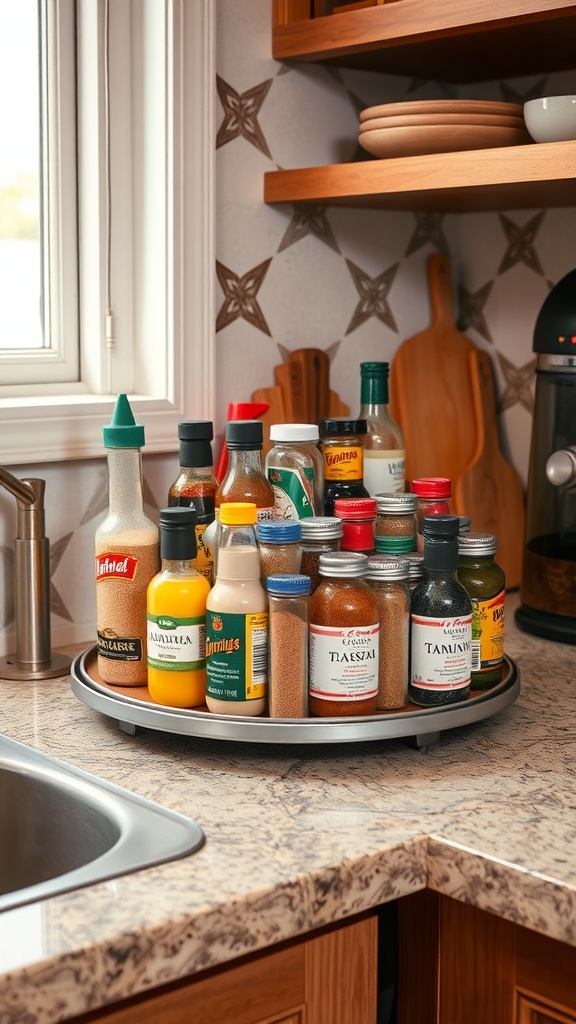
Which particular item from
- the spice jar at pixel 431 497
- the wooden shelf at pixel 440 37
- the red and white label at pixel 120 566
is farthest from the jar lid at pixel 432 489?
the wooden shelf at pixel 440 37

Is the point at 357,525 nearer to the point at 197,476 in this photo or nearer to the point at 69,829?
the point at 197,476

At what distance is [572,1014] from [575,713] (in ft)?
1.30

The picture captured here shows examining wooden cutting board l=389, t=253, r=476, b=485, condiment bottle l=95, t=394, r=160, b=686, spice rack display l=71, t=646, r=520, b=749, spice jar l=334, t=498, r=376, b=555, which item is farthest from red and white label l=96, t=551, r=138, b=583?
wooden cutting board l=389, t=253, r=476, b=485

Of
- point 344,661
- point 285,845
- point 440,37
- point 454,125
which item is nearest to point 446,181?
point 454,125

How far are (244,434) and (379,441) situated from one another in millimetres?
331

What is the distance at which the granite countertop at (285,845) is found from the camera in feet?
2.56

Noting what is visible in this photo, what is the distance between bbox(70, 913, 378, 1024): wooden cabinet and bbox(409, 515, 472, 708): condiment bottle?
26 cm

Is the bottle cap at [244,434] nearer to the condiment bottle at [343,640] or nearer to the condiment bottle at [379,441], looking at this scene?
the condiment bottle at [343,640]

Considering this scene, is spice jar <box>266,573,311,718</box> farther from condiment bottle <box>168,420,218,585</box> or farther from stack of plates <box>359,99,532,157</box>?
stack of plates <box>359,99,532,157</box>

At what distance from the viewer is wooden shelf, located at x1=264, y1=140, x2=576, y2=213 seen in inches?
51.9

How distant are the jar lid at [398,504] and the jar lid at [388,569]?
0.10 m

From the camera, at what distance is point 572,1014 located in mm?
913

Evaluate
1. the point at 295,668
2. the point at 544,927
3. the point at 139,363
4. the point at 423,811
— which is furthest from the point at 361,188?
the point at 544,927

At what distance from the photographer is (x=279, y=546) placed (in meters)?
1.12
